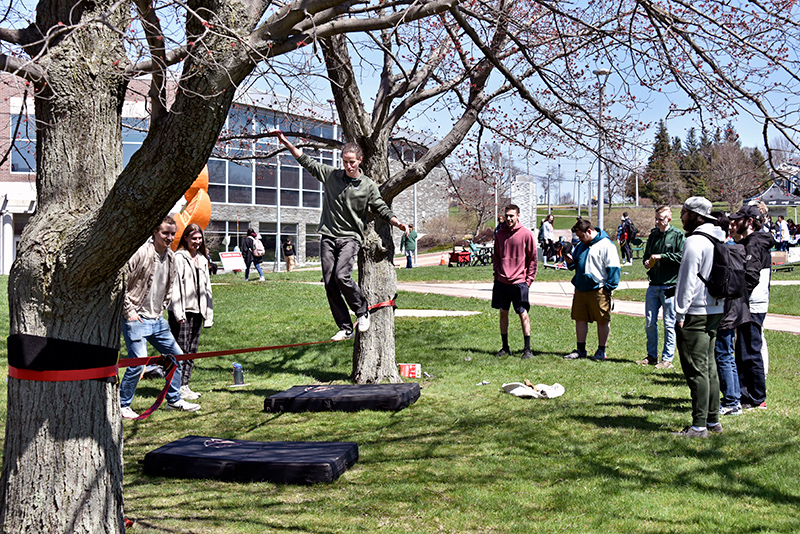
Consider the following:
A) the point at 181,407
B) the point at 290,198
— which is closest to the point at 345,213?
the point at 181,407

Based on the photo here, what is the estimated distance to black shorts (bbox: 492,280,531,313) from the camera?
1018 centimetres

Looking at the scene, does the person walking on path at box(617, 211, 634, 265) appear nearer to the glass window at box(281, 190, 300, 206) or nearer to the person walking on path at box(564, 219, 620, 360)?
the person walking on path at box(564, 219, 620, 360)

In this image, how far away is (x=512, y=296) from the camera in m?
10.3

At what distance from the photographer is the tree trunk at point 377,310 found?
841 centimetres

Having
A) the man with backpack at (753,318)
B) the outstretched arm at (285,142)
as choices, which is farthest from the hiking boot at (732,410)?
the outstretched arm at (285,142)

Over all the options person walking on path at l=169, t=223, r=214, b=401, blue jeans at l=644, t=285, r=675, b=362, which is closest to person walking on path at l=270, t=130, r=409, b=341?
person walking on path at l=169, t=223, r=214, b=401

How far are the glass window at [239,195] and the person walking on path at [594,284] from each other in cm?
3065

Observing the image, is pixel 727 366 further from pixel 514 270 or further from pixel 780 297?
pixel 780 297

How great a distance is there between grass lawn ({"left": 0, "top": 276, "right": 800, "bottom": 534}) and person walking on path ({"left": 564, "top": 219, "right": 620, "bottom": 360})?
0.45 m

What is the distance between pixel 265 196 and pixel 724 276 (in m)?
35.8

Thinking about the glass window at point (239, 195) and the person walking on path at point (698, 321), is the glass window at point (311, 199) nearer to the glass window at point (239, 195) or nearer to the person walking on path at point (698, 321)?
the glass window at point (239, 195)

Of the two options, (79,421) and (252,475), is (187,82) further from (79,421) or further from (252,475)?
(252,475)

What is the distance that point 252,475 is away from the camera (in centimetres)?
519

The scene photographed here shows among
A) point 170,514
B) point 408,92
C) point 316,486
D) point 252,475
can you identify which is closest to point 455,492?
point 316,486
